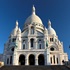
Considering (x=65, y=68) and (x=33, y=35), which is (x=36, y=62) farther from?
(x=65, y=68)

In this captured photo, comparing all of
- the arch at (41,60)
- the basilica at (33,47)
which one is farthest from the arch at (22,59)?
the arch at (41,60)

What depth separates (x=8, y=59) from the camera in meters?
68.5

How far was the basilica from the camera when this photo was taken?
201 feet

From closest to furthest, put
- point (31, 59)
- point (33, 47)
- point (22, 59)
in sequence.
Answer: point (31, 59)
point (22, 59)
point (33, 47)

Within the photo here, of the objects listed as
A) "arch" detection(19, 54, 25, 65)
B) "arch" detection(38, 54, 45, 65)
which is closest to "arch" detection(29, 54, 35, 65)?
"arch" detection(38, 54, 45, 65)

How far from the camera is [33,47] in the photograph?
67562 mm

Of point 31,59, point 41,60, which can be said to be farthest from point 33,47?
point 41,60

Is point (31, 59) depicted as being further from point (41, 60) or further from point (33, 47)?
point (33, 47)

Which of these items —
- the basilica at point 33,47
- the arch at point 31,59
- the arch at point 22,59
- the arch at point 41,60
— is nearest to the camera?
the basilica at point 33,47

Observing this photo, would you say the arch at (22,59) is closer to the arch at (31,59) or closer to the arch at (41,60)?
the arch at (31,59)

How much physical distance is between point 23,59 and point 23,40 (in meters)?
8.76

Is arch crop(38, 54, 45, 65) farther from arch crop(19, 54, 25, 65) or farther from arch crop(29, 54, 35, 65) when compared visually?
arch crop(19, 54, 25, 65)

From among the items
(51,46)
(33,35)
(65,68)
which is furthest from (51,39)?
(65,68)

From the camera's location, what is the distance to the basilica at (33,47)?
201ft
